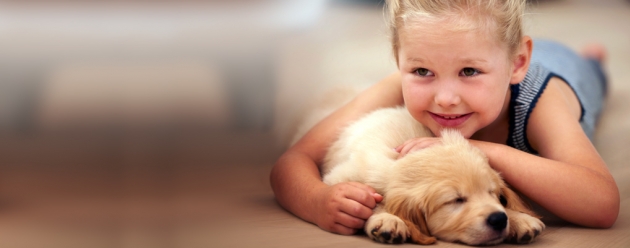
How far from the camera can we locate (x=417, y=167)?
2.95 ft

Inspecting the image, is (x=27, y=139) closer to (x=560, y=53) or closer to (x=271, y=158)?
(x=271, y=158)

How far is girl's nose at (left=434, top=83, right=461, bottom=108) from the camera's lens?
97cm

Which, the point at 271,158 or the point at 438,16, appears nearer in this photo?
the point at 271,158

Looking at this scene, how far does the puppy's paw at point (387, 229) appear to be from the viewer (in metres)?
0.80

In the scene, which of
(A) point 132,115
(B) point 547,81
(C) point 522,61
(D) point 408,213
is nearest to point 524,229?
(D) point 408,213

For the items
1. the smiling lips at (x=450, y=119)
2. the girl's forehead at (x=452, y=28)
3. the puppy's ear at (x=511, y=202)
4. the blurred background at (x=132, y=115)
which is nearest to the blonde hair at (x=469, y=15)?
the girl's forehead at (x=452, y=28)

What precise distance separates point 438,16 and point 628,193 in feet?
1.68

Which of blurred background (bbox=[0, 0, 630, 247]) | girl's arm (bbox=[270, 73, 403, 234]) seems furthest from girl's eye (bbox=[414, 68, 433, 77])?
blurred background (bbox=[0, 0, 630, 247])

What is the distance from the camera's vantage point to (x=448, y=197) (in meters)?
0.87

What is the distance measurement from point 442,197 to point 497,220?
0.27ft

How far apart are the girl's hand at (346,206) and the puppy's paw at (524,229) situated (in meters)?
0.20

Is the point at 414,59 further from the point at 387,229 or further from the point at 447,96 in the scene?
the point at 387,229

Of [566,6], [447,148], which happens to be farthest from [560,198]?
[566,6]

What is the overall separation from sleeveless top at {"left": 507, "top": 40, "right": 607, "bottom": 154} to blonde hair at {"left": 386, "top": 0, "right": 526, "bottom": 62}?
0.66 feet
